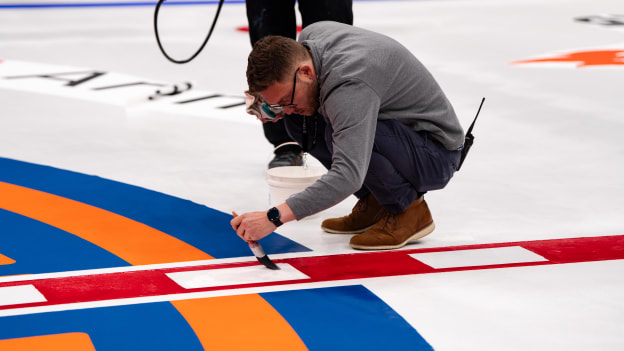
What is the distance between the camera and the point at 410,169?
2545 millimetres

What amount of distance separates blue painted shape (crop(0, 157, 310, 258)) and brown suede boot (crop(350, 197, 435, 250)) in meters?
0.20

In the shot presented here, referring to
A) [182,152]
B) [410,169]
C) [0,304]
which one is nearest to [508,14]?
[182,152]

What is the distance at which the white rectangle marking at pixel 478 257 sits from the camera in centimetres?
255

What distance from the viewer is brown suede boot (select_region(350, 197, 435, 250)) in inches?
104

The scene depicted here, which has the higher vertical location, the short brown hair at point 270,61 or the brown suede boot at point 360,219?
the short brown hair at point 270,61

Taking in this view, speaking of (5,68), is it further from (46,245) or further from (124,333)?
(124,333)

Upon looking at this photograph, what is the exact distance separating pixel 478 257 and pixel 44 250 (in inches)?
53.2

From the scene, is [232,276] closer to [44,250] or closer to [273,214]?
[273,214]

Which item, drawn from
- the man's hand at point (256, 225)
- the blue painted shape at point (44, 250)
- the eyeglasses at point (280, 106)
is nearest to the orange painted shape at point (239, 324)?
the man's hand at point (256, 225)

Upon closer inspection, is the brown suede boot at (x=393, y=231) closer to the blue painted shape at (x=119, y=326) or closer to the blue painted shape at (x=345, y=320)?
the blue painted shape at (x=345, y=320)

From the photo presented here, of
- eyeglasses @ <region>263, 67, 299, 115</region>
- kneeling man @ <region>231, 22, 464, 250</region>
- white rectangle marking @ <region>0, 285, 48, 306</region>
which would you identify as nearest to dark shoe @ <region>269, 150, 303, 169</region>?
kneeling man @ <region>231, 22, 464, 250</region>

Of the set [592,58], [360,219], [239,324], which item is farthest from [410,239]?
[592,58]

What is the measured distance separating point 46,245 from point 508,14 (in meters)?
7.35

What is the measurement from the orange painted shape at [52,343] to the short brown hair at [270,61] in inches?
31.5
